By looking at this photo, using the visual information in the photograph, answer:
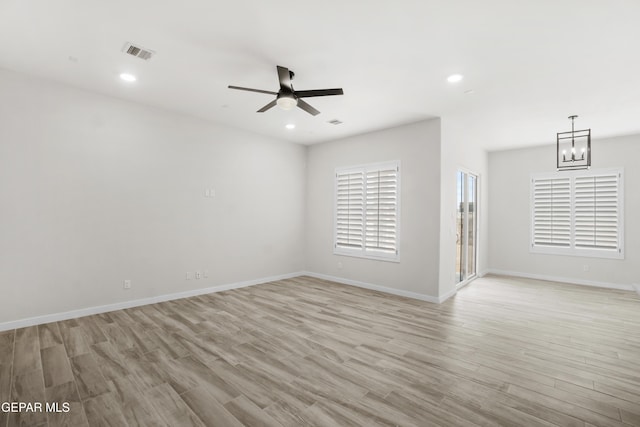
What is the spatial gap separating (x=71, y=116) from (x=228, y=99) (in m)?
1.96

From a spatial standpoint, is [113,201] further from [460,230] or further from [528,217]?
[528,217]

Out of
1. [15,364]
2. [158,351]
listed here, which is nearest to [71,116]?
[15,364]

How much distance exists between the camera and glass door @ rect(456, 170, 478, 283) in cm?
588

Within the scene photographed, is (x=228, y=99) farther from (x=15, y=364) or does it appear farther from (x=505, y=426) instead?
(x=505, y=426)

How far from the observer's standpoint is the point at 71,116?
12.9ft

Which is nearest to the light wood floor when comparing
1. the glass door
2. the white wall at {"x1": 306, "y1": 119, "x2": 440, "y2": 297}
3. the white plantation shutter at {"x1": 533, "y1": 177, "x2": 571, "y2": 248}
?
the white wall at {"x1": 306, "y1": 119, "x2": 440, "y2": 297}

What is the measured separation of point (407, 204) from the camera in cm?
528

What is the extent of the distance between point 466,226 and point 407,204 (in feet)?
5.57

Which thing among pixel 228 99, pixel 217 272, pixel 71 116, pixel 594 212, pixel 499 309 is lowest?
pixel 499 309

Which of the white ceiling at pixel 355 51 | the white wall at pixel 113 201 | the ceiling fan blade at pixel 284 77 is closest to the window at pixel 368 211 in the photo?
the white ceiling at pixel 355 51

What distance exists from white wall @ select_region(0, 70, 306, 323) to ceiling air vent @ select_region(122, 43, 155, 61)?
1481mm

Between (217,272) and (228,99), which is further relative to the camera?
(217,272)

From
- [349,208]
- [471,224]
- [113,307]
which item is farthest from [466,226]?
[113,307]

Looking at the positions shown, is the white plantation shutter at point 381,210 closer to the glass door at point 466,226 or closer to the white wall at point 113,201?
the glass door at point 466,226
